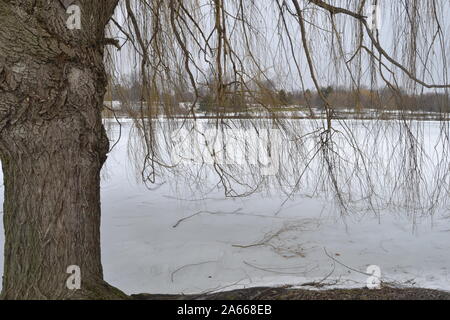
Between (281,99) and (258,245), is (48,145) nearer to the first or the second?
(281,99)

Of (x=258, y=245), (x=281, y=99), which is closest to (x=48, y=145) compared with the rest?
(x=281, y=99)

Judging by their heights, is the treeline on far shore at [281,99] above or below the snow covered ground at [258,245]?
above

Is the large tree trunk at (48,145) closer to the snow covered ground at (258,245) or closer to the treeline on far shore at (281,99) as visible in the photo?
the snow covered ground at (258,245)

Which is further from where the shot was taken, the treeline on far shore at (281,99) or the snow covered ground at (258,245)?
the snow covered ground at (258,245)

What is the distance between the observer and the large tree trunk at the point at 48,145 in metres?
1.02

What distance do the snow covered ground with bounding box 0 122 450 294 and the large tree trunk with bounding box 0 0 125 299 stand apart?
0.75m

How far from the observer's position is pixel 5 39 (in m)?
1.01

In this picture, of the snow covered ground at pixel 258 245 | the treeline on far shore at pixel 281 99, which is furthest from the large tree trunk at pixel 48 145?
the treeline on far shore at pixel 281 99

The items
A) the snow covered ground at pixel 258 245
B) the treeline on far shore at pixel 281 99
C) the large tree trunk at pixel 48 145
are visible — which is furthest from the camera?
the snow covered ground at pixel 258 245

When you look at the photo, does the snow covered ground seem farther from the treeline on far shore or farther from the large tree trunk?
the large tree trunk

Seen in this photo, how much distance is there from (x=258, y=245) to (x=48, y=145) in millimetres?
1560

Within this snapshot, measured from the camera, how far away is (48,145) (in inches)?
41.6

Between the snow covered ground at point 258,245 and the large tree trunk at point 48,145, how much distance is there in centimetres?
75
